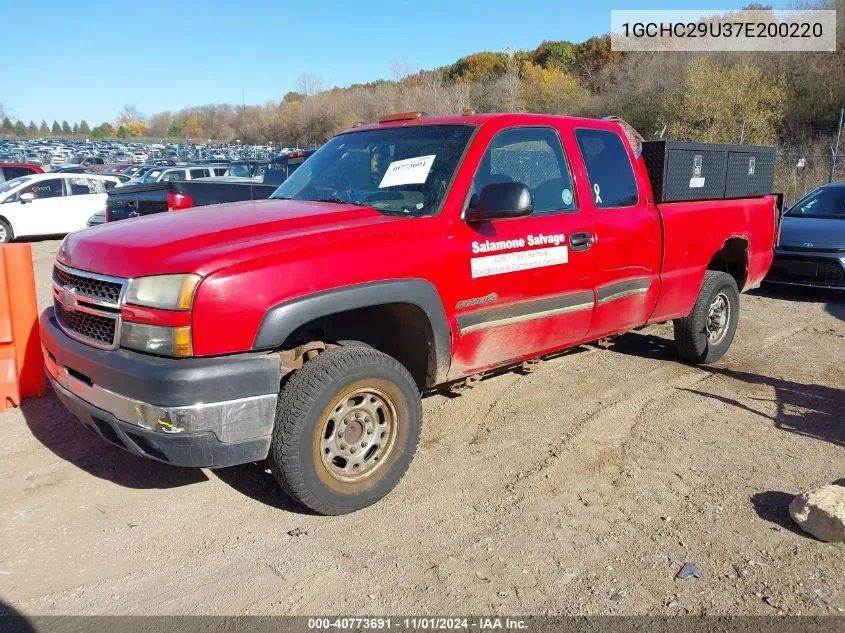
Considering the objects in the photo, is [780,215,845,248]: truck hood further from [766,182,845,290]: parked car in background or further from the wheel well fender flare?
the wheel well fender flare

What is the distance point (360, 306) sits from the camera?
3365 mm

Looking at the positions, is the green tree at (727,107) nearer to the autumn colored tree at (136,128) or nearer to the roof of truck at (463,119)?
the roof of truck at (463,119)

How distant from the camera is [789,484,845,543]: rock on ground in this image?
3281 millimetres

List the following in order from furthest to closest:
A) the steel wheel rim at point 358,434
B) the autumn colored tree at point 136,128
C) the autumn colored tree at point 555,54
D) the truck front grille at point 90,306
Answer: the autumn colored tree at point 136,128, the autumn colored tree at point 555,54, the steel wheel rim at point 358,434, the truck front grille at point 90,306

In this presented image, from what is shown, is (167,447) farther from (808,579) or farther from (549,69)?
(549,69)

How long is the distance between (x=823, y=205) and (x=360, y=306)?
9.48 m

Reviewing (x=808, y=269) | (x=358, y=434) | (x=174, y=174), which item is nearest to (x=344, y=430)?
(x=358, y=434)

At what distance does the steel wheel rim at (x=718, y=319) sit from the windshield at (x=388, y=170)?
3.13 meters

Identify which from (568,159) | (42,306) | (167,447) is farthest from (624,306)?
(42,306)

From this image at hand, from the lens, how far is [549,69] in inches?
1791

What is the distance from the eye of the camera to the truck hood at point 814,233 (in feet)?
30.1

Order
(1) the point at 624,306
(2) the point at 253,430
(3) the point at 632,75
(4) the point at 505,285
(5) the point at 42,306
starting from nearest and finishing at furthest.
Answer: (2) the point at 253,430
(4) the point at 505,285
(1) the point at 624,306
(5) the point at 42,306
(3) the point at 632,75

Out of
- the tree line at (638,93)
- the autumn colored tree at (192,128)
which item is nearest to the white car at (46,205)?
the tree line at (638,93)

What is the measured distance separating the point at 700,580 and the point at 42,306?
767cm
